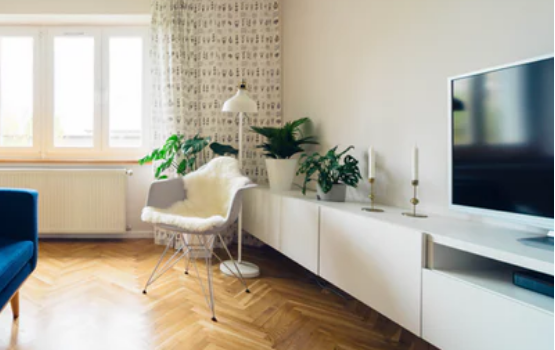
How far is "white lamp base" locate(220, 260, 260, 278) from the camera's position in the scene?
2.46 meters

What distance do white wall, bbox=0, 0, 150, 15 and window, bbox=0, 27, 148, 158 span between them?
25cm

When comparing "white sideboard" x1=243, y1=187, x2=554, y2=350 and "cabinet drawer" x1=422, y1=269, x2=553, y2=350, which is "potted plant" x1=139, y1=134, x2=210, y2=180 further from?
"cabinet drawer" x1=422, y1=269, x2=553, y2=350

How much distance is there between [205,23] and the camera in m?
3.18

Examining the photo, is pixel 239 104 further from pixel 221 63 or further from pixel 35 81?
pixel 35 81

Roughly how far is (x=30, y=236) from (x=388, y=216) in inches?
70.6

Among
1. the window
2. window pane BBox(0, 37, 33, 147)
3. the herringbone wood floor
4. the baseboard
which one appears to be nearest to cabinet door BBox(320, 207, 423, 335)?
the herringbone wood floor

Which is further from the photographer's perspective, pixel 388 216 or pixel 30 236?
pixel 30 236

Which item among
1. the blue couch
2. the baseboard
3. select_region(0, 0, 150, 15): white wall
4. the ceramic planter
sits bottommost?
the baseboard

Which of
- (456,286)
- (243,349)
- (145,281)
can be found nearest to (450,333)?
(456,286)

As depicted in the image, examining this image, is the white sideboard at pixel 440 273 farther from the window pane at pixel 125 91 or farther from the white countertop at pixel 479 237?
the window pane at pixel 125 91

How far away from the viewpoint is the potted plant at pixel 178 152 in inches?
109

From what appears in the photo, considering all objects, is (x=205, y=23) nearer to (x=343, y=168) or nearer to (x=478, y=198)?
(x=343, y=168)

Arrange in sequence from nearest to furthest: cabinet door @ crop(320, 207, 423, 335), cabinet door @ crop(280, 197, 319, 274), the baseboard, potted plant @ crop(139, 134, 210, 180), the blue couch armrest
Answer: cabinet door @ crop(320, 207, 423, 335), the blue couch armrest, cabinet door @ crop(280, 197, 319, 274), potted plant @ crop(139, 134, 210, 180), the baseboard

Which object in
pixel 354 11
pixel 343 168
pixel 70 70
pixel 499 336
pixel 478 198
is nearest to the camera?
pixel 499 336
